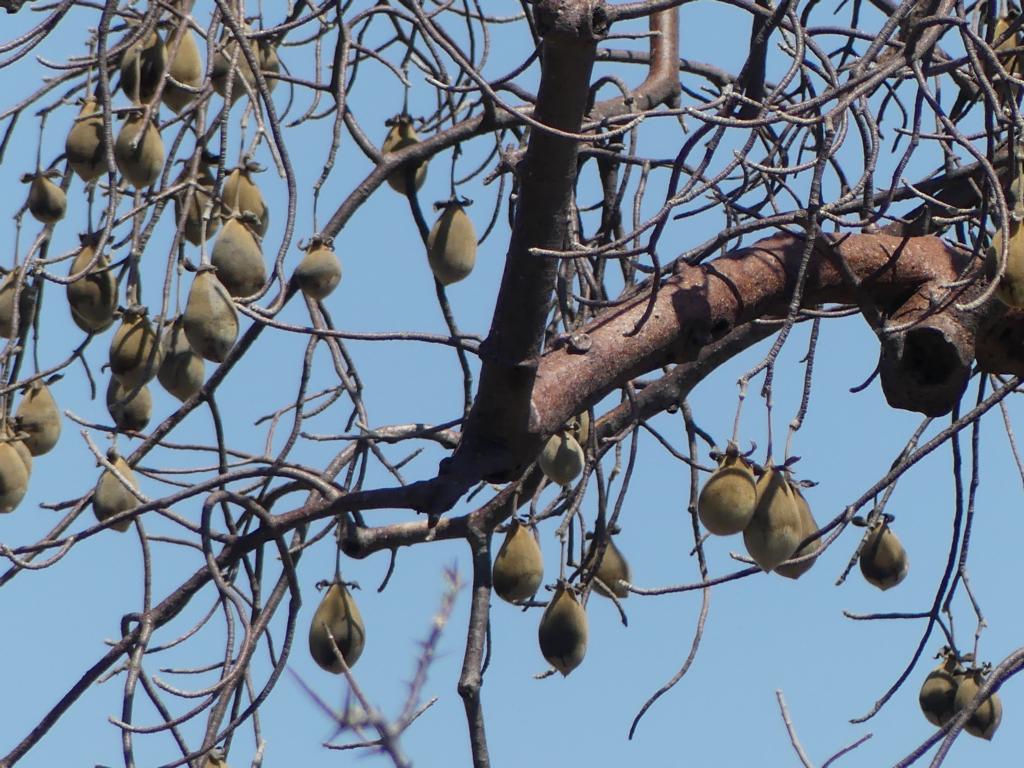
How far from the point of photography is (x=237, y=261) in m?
1.88

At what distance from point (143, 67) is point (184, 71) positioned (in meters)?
0.07

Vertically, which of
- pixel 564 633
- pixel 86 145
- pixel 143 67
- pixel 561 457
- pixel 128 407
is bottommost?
pixel 564 633

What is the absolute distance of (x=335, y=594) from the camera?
2.16 meters

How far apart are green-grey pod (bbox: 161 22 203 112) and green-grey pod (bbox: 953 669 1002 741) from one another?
1331 mm

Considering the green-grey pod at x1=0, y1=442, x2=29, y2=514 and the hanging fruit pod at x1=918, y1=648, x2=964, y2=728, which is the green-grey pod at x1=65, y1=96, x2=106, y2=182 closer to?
the green-grey pod at x1=0, y1=442, x2=29, y2=514

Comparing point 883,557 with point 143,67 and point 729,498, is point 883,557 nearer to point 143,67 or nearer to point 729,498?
point 729,498

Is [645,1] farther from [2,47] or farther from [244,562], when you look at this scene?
[244,562]

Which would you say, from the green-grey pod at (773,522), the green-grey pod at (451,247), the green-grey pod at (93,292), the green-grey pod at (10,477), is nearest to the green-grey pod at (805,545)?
the green-grey pod at (773,522)

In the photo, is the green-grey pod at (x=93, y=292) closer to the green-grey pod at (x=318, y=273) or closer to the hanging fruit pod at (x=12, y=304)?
the hanging fruit pod at (x=12, y=304)

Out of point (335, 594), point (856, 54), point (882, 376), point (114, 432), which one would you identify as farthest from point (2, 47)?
point (856, 54)

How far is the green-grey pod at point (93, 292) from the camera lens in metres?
2.00

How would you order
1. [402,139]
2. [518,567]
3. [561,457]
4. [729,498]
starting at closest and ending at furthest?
[729,498] < [561,457] < [518,567] < [402,139]

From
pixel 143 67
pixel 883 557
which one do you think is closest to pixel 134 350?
pixel 143 67

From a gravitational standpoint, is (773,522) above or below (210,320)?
below
